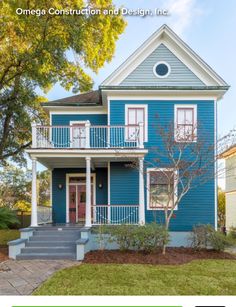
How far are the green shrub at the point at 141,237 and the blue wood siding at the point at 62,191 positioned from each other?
13.0 ft

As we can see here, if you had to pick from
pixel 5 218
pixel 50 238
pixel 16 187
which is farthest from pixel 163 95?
pixel 16 187

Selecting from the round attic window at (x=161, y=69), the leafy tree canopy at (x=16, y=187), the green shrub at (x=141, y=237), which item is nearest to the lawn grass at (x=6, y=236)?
the green shrub at (x=141, y=237)

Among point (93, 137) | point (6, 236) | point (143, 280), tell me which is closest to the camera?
point (143, 280)

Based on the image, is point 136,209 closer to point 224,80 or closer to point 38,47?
point 224,80

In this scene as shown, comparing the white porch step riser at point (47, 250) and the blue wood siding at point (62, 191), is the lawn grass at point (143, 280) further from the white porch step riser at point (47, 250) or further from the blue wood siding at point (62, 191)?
the blue wood siding at point (62, 191)

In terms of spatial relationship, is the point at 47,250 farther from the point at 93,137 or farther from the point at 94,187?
the point at 93,137

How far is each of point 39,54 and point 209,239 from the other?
38.3 feet

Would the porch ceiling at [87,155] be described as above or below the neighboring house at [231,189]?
above

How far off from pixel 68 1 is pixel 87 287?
15504 mm

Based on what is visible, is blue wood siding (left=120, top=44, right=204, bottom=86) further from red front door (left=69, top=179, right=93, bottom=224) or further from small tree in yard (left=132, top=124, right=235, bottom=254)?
red front door (left=69, top=179, right=93, bottom=224)

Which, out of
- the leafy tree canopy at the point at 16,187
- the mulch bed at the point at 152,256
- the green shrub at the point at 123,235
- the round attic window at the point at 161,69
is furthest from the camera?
the leafy tree canopy at the point at 16,187

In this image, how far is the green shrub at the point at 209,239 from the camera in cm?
1065

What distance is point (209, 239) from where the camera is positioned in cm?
1082

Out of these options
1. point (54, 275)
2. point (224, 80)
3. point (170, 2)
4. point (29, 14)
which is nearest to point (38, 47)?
point (29, 14)
